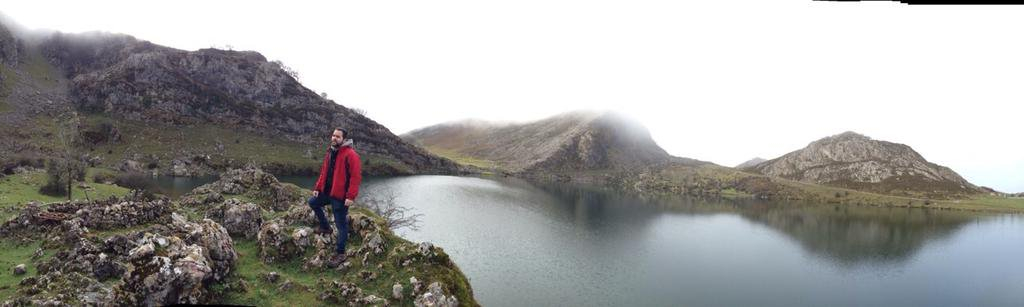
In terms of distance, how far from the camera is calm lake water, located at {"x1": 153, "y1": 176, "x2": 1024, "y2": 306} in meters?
71.2

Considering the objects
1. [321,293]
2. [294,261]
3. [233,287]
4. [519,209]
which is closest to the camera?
[233,287]

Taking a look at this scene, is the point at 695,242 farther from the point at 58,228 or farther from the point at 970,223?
the point at 970,223

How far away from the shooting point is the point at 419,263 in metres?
33.4

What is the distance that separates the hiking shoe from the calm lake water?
31035 millimetres

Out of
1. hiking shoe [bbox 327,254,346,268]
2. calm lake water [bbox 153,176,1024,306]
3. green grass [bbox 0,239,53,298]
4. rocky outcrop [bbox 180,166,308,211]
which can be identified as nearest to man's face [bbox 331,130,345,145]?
hiking shoe [bbox 327,254,346,268]

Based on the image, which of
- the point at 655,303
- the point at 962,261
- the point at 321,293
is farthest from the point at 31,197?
the point at 962,261

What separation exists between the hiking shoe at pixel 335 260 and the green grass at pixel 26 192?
21555 millimetres

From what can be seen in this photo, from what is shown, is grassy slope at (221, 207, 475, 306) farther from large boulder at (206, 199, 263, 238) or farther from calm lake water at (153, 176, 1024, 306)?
calm lake water at (153, 176, 1024, 306)

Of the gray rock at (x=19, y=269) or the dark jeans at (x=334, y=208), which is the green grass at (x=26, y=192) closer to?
the gray rock at (x=19, y=269)

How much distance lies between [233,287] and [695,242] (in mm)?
115106

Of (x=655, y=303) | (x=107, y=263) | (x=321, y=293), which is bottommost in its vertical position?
(x=655, y=303)

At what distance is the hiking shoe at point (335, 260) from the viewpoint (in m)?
30.8

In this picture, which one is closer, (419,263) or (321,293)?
(321,293)

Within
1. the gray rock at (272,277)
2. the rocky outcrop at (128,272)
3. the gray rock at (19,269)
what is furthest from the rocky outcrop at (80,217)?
→ the gray rock at (272,277)
